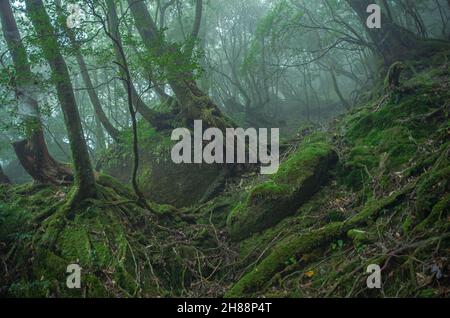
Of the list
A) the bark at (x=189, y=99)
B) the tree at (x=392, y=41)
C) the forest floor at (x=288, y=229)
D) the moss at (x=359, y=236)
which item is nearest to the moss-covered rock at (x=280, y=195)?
the forest floor at (x=288, y=229)

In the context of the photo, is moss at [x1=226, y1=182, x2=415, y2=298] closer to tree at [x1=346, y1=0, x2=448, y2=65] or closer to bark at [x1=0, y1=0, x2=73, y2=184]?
bark at [x1=0, y1=0, x2=73, y2=184]

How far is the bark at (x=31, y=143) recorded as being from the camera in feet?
22.8

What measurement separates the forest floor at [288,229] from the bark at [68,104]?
0.38 m

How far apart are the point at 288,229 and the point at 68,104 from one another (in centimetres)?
471

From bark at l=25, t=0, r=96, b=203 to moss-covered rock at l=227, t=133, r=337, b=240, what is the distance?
9.73ft

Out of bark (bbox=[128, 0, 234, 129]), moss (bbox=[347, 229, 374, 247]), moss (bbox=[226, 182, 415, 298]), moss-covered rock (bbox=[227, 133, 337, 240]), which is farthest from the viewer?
bark (bbox=[128, 0, 234, 129])

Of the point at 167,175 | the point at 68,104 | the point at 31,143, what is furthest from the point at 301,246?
the point at 31,143

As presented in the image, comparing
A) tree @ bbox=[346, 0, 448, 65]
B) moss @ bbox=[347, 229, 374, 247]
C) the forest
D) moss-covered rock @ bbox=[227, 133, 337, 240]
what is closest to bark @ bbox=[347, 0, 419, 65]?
tree @ bbox=[346, 0, 448, 65]

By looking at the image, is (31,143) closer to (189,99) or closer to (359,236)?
(189,99)

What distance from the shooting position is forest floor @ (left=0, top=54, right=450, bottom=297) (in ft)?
14.6

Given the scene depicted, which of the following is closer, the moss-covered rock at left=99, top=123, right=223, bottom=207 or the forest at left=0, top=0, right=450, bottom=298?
the forest at left=0, top=0, right=450, bottom=298

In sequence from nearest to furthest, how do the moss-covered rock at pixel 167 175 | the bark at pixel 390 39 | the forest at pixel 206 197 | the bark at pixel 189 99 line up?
the forest at pixel 206 197 → the moss-covered rock at pixel 167 175 → the bark at pixel 189 99 → the bark at pixel 390 39

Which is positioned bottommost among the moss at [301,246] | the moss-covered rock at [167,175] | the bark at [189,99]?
Answer: the moss at [301,246]

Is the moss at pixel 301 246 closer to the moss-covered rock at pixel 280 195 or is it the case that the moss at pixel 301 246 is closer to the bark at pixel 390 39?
the moss-covered rock at pixel 280 195
